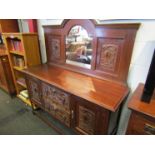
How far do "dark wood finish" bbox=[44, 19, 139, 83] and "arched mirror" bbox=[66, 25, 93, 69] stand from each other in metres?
0.05

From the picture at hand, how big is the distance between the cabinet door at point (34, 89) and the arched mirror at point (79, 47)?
1.88 feet

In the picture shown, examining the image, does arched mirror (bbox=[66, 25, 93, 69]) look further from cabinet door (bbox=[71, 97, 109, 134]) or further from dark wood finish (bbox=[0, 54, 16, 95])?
dark wood finish (bbox=[0, 54, 16, 95])

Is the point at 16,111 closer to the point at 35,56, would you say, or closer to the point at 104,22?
the point at 35,56

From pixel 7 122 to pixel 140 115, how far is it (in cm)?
201

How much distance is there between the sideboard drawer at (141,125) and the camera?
0.75 m

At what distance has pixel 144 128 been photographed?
786mm

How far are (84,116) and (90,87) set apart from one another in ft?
1.01

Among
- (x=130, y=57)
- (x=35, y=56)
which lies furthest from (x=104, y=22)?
(x=35, y=56)

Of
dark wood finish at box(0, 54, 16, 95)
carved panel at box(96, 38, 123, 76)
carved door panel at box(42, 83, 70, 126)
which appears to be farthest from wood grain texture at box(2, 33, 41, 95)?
carved panel at box(96, 38, 123, 76)

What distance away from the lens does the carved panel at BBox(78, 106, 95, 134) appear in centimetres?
109

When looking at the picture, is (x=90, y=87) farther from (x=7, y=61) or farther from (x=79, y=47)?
(x=7, y=61)

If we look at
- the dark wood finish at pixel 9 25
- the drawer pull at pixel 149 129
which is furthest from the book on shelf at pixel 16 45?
the drawer pull at pixel 149 129

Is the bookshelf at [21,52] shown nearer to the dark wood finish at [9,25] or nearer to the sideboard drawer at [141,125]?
the dark wood finish at [9,25]

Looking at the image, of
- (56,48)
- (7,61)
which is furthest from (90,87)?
(7,61)
